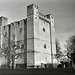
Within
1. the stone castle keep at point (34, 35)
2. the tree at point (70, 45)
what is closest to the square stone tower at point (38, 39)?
the stone castle keep at point (34, 35)

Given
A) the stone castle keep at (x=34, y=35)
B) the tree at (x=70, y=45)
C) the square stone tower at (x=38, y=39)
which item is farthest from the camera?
the tree at (x=70, y=45)

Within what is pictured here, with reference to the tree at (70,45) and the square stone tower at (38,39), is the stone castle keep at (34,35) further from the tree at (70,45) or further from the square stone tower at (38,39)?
the tree at (70,45)

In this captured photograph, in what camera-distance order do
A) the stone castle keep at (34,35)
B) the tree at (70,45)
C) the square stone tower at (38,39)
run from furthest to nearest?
the tree at (70,45) → the stone castle keep at (34,35) → the square stone tower at (38,39)

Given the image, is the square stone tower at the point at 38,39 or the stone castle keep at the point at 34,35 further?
the stone castle keep at the point at 34,35

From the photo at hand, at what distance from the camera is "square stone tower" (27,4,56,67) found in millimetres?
35125

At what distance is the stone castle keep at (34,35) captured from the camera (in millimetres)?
35375

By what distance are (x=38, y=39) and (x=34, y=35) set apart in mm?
1921

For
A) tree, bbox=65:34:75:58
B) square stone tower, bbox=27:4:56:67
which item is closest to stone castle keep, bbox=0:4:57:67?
square stone tower, bbox=27:4:56:67

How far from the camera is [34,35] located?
35375 mm

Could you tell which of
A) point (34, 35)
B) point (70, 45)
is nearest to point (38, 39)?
point (34, 35)

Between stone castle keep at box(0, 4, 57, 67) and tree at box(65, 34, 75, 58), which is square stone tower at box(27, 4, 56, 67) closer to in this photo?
stone castle keep at box(0, 4, 57, 67)

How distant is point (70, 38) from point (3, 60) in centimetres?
1920

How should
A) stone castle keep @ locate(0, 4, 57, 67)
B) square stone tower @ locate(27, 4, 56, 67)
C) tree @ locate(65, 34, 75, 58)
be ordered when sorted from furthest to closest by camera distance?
tree @ locate(65, 34, 75, 58), stone castle keep @ locate(0, 4, 57, 67), square stone tower @ locate(27, 4, 56, 67)

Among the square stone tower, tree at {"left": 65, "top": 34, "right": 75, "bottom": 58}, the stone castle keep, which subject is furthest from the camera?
tree at {"left": 65, "top": 34, "right": 75, "bottom": 58}
